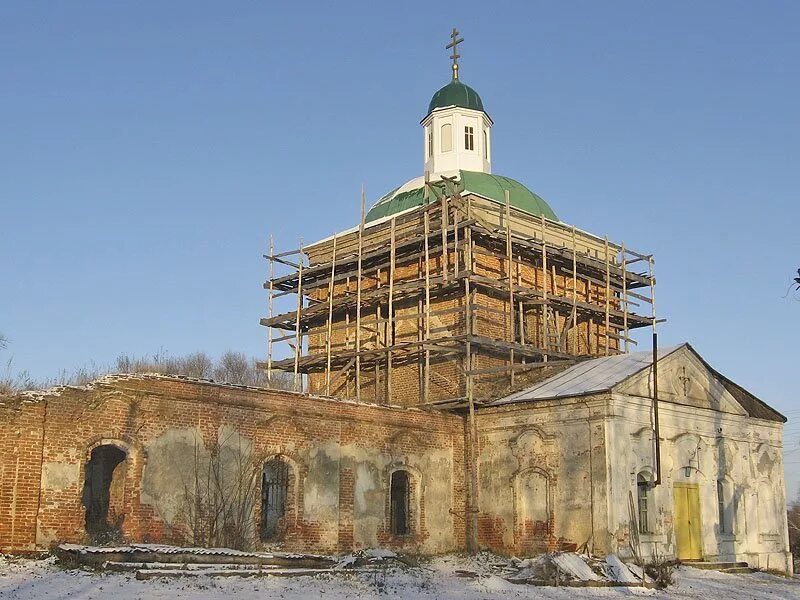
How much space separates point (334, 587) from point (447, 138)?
19140 millimetres

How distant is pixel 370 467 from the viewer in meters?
22.1

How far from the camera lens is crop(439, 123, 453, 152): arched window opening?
31.5 metres

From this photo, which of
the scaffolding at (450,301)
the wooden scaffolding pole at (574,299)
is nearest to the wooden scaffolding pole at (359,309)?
the scaffolding at (450,301)

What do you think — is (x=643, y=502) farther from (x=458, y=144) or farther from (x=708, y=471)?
(x=458, y=144)

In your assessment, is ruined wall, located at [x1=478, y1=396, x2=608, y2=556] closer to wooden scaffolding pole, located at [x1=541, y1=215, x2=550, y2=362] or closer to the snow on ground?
the snow on ground

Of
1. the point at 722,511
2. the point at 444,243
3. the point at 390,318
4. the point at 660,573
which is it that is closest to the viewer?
the point at 660,573

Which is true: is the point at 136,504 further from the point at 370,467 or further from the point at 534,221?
the point at 534,221

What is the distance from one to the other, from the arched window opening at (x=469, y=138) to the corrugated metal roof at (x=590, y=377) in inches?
367

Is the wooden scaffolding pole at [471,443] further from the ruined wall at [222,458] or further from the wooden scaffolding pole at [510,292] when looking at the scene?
the wooden scaffolding pole at [510,292]

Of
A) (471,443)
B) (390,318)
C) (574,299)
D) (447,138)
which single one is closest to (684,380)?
(574,299)

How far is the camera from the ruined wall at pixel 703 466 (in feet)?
71.4

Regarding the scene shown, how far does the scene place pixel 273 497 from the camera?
70.4ft

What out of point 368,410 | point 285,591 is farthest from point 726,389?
point 285,591

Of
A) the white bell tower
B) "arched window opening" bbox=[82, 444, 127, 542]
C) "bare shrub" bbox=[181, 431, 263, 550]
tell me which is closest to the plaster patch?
"arched window opening" bbox=[82, 444, 127, 542]
